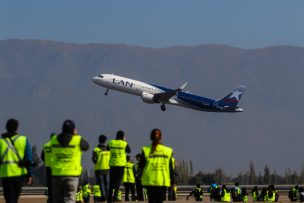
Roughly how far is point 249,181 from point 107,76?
19919 mm

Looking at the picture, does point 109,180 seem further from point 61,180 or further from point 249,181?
point 249,181

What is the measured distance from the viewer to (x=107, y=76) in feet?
372

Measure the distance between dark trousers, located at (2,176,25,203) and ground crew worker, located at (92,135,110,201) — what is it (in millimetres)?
7452

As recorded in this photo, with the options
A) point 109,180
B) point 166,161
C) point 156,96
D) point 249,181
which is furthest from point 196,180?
point 166,161

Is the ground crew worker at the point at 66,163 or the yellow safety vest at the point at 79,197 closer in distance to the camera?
the ground crew worker at the point at 66,163

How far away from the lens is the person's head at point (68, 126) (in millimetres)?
21031

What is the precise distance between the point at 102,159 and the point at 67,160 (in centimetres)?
778

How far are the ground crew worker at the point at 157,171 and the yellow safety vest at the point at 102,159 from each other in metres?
6.98

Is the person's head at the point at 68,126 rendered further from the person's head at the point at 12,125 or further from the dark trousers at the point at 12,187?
the dark trousers at the point at 12,187

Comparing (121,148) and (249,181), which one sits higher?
(249,181)

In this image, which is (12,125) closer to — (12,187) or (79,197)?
(12,187)

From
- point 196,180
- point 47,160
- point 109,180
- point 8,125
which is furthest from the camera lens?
point 196,180

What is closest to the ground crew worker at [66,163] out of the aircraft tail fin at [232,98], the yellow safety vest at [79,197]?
the yellow safety vest at [79,197]

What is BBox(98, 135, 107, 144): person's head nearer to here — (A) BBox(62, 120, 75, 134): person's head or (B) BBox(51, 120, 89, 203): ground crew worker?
(B) BBox(51, 120, 89, 203): ground crew worker
